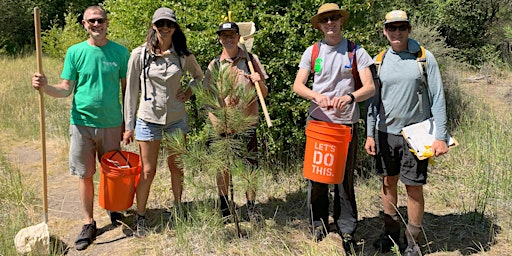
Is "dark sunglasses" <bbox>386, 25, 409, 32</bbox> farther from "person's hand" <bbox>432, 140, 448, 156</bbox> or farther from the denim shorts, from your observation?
the denim shorts

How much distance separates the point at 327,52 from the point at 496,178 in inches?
107

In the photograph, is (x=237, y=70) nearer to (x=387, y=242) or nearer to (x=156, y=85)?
(x=156, y=85)

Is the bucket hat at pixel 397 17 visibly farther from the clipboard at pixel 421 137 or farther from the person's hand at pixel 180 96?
the person's hand at pixel 180 96

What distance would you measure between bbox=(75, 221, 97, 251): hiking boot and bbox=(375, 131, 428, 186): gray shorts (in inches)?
98.5

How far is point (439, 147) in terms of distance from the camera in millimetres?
3150

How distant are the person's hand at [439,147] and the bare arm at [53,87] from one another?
2.84 m

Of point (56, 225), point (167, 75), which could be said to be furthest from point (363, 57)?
point (56, 225)

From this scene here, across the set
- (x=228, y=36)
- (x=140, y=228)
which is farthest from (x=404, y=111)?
(x=140, y=228)

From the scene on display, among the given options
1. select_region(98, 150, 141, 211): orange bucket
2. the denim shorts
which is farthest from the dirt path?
the denim shorts

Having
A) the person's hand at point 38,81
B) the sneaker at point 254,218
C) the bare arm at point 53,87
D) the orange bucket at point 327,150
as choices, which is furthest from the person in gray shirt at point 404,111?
the person's hand at point 38,81

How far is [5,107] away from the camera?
8.52 meters

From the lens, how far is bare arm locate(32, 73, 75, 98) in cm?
341

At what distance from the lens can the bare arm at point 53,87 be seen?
3408 mm

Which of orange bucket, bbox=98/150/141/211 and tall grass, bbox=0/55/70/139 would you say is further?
tall grass, bbox=0/55/70/139
